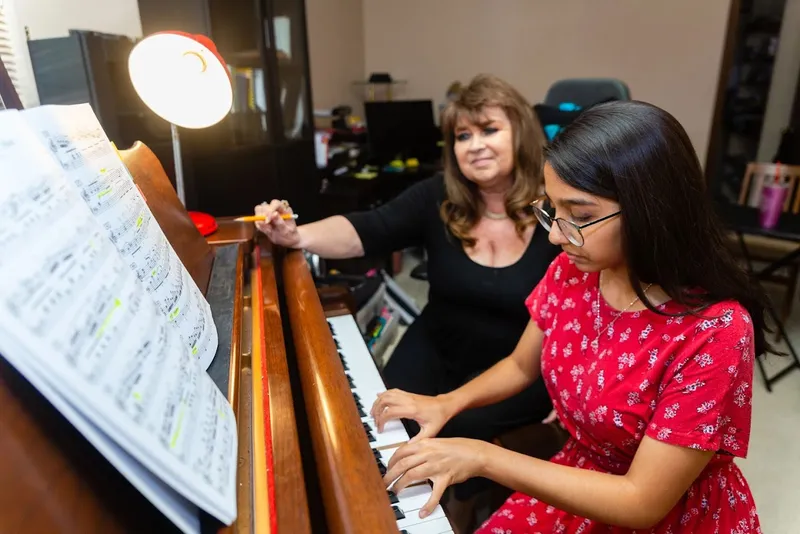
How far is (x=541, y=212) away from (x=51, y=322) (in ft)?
2.56

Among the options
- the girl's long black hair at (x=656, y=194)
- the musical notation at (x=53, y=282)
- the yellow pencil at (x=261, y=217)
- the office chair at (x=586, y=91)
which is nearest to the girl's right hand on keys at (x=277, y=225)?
the yellow pencil at (x=261, y=217)

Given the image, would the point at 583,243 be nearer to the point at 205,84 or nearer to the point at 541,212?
the point at 541,212

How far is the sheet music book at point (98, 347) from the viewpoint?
384mm

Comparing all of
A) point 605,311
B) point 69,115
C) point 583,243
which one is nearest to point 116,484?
point 69,115

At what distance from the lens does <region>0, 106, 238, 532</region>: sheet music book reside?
1.26 feet

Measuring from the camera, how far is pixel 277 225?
133 centimetres

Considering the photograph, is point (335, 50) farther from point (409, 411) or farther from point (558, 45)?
point (409, 411)

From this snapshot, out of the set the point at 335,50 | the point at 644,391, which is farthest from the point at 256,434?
the point at 335,50

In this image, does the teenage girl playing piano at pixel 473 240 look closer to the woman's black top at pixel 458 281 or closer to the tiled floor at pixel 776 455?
the woman's black top at pixel 458 281

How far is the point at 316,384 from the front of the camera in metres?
0.78

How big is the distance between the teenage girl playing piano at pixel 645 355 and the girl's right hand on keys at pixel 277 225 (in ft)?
1.89

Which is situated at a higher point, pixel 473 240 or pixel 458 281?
pixel 473 240

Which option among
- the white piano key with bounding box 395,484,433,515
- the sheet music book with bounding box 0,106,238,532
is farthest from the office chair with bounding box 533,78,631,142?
the sheet music book with bounding box 0,106,238,532

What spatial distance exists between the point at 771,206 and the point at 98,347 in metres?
2.81
